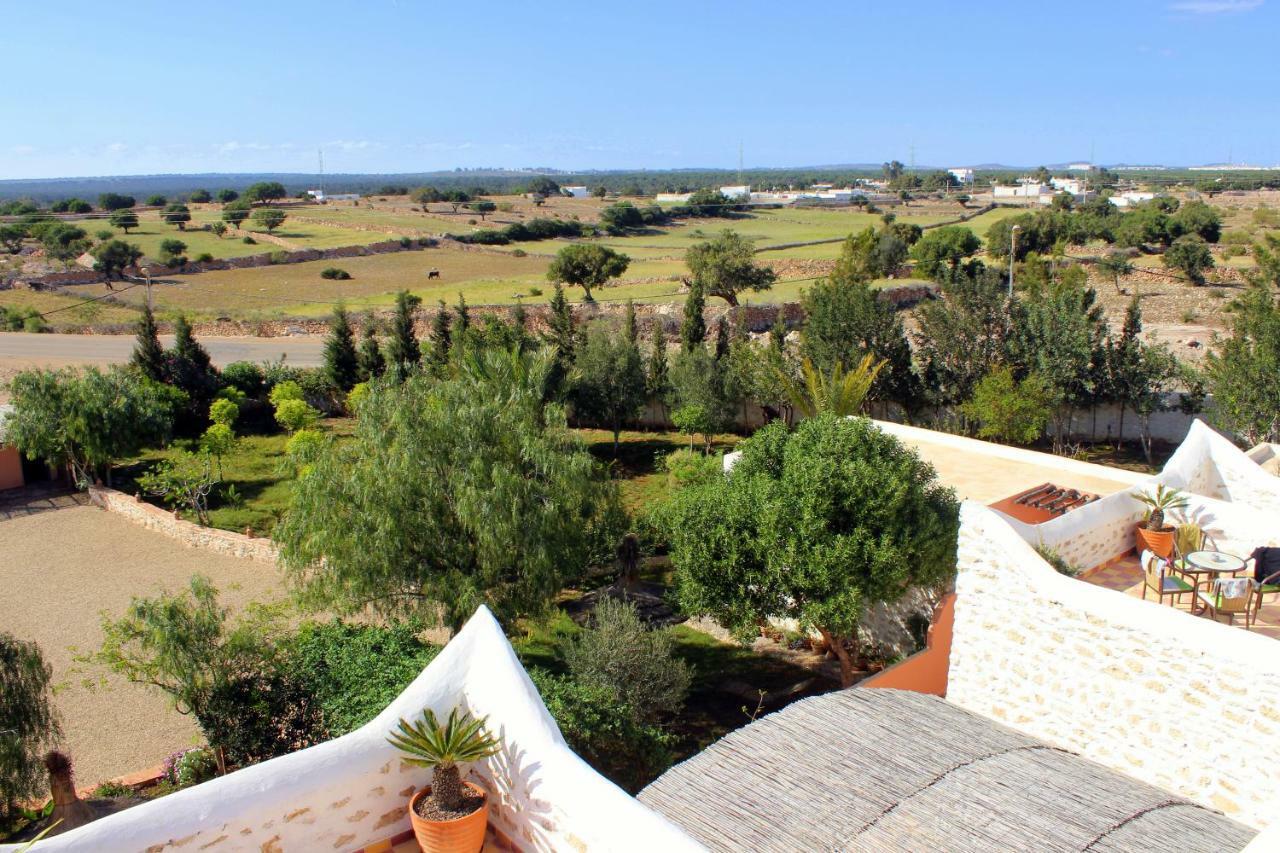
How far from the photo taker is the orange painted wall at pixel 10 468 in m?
24.5

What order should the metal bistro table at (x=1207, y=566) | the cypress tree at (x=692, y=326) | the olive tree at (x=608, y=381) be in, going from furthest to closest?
1. the cypress tree at (x=692, y=326)
2. the olive tree at (x=608, y=381)
3. the metal bistro table at (x=1207, y=566)

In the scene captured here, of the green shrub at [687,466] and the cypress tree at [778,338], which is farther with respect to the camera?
the cypress tree at [778,338]

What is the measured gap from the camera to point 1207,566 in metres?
8.80

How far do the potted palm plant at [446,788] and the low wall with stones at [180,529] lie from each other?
46.2 ft

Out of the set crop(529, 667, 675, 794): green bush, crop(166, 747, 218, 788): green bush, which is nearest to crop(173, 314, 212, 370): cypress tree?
crop(166, 747, 218, 788): green bush

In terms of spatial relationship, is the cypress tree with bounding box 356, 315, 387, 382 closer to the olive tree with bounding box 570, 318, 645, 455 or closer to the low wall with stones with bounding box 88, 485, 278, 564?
the olive tree with bounding box 570, 318, 645, 455

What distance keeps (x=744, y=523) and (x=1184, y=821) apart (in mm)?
6324

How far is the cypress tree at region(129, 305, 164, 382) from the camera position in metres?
30.4

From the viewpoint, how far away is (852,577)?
38.4 ft

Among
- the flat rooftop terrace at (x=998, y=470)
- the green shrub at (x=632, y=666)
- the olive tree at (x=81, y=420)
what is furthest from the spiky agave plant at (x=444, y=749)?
the olive tree at (x=81, y=420)

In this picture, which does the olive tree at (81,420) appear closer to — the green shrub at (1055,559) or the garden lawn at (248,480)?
the garden lawn at (248,480)

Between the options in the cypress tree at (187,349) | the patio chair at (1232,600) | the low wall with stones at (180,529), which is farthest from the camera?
the cypress tree at (187,349)

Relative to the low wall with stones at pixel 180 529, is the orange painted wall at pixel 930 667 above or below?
above

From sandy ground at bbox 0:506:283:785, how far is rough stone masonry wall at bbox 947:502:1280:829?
10255 millimetres
